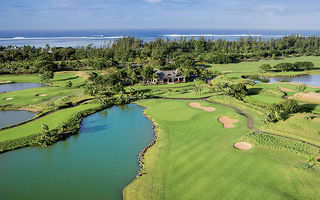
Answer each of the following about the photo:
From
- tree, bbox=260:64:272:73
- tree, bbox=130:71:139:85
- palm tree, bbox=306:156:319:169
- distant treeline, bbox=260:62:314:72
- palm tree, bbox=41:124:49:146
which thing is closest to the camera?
palm tree, bbox=306:156:319:169

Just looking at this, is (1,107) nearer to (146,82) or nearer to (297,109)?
(146,82)

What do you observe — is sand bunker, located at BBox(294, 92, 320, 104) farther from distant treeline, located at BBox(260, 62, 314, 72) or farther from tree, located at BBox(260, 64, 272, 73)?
distant treeline, located at BBox(260, 62, 314, 72)

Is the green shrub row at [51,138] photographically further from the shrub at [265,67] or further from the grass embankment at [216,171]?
the shrub at [265,67]

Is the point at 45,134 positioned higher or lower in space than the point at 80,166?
higher

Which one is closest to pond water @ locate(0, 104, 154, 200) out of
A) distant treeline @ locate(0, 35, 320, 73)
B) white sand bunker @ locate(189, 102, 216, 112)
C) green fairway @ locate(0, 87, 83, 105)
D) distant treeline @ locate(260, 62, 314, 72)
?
white sand bunker @ locate(189, 102, 216, 112)

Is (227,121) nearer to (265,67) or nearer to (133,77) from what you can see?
(133,77)

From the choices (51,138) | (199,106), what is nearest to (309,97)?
(199,106)

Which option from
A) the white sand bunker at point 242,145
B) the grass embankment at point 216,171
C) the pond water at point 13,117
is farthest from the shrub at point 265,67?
the pond water at point 13,117
